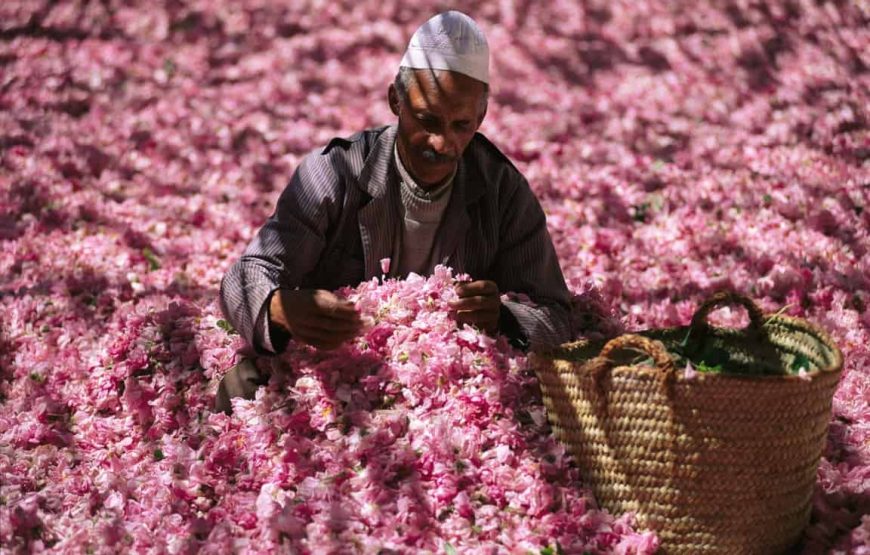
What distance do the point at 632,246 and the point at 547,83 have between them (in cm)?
316

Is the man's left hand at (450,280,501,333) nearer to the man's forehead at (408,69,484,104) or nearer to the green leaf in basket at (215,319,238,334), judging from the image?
the man's forehead at (408,69,484,104)

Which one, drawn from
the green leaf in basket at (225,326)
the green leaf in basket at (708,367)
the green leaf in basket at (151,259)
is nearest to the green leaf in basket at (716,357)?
the green leaf in basket at (708,367)

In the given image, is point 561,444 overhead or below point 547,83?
overhead

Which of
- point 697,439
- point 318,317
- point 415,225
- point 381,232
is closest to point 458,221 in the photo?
point 415,225

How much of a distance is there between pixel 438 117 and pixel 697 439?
1.36 meters

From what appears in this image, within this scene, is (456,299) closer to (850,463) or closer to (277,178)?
(850,463)

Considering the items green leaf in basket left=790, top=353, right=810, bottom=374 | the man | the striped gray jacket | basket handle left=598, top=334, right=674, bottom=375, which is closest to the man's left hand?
the man

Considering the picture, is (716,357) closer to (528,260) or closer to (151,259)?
(528,260)

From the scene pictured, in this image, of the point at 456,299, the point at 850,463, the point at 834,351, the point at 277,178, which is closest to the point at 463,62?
the point at 456,299

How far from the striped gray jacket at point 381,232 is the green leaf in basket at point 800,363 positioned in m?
0.79

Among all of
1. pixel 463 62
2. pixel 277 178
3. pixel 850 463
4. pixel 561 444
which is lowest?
pixel 277 178

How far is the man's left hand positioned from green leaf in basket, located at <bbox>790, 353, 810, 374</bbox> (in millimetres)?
990

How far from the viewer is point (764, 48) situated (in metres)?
8.56

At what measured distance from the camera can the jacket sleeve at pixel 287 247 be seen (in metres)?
3.37
